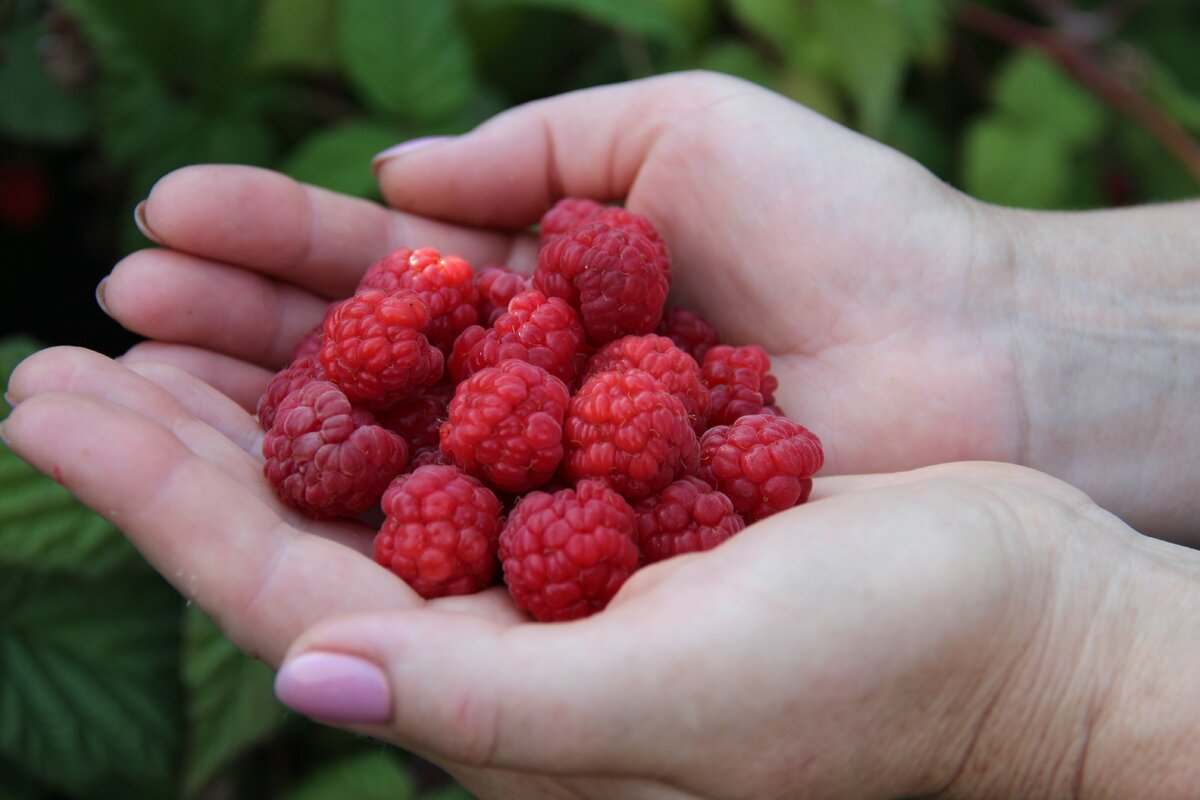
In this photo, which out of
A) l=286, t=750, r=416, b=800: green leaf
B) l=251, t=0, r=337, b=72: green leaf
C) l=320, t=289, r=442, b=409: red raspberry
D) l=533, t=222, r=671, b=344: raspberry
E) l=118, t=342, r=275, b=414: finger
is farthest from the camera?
l=251, t=0, r=337, b=72: green leaf

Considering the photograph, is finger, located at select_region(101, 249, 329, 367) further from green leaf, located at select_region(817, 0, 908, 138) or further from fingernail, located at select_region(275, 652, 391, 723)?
green leaf, located at select_region(817, 0, 908, 138)

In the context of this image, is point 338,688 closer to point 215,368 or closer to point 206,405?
point 206,405

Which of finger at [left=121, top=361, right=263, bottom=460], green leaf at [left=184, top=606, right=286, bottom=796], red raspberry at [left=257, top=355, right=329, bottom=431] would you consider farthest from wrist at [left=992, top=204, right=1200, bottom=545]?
green leaf at [left=184, top=606, right=286, bottom=796]

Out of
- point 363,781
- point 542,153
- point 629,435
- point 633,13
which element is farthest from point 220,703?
point 633,13

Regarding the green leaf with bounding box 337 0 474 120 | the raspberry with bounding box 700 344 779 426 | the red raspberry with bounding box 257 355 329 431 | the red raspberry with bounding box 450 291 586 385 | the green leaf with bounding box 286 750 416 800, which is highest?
the green leaf with bounding box 337 0 474 120

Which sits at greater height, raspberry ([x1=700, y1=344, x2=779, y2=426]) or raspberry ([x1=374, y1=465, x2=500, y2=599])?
raspberry ([x1=700, y1=344, x2=779, y2=426])

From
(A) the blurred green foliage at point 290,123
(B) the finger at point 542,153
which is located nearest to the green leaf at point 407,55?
(A) the blurred green foliage at point 290,123
